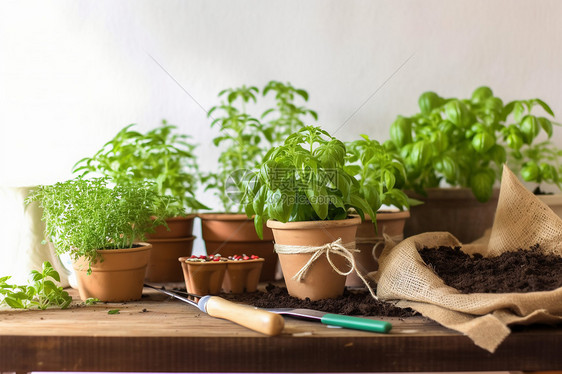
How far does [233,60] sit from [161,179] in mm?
479

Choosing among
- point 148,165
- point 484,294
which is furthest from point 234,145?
point 484,294

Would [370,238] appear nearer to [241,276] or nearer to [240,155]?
[241,276]

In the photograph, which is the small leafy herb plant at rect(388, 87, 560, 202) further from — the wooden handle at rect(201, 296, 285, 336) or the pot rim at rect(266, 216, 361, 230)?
the wooden handle at rect(201, 296, 285, 336)

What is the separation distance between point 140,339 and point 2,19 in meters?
1.21

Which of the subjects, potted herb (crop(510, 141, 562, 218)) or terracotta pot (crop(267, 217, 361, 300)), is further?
potted herb (crop(510, 141, 562, 218))

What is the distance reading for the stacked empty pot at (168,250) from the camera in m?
1.23

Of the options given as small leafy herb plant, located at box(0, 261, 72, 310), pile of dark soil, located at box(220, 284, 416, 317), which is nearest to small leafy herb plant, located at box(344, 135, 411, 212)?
pile of dark soil, located at box(220, 284, 416, 317)

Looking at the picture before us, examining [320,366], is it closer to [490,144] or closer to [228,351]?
[228,351]

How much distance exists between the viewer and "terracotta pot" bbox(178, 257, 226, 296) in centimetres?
102

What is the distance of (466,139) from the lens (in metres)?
1.39

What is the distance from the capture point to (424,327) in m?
0.78

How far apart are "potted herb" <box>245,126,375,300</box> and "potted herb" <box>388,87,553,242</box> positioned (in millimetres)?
423

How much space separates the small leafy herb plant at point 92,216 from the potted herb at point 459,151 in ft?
2.28

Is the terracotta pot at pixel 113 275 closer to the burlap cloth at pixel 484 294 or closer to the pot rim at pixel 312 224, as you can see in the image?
the pot rim at pixel 312 224
